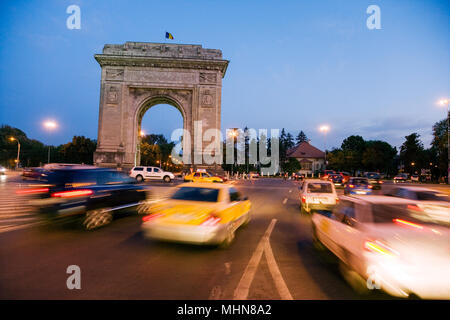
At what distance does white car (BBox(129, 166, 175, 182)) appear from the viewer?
31047 mm

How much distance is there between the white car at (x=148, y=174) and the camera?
31.0 meters

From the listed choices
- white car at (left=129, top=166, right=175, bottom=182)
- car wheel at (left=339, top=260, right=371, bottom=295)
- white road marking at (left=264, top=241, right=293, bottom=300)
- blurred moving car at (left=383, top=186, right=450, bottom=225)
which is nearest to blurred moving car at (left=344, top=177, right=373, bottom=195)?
blurred moving car at (left=383, top=186, right=450, bottom=225)

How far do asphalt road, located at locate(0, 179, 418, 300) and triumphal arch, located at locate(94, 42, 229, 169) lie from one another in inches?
1180

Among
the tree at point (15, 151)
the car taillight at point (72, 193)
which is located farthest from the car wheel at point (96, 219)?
the tree at point (15, 151)

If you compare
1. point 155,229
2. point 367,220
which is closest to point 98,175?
point 155,229

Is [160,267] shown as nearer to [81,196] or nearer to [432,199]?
[81,196]

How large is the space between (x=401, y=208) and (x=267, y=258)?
2.54 metres

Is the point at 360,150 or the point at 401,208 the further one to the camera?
the point at 360,150

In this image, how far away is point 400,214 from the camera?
3951 mm

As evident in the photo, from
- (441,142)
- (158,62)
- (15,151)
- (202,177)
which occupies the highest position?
(158,62)

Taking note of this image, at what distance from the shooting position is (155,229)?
542 cm

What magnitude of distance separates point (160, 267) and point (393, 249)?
11.8ft

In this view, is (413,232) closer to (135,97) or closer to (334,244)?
(334,244)

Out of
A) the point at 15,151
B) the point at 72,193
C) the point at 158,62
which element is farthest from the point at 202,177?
the point at 15,151
